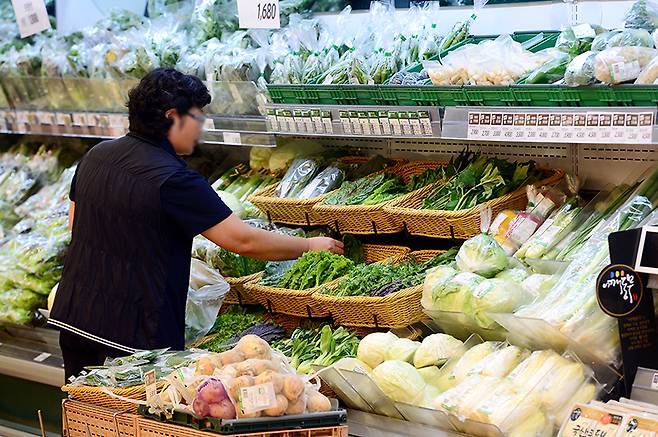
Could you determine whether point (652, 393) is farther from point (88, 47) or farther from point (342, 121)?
point (88, 47)

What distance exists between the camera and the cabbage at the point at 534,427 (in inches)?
105

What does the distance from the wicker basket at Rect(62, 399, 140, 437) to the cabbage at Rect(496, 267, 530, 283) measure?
49.7 inches

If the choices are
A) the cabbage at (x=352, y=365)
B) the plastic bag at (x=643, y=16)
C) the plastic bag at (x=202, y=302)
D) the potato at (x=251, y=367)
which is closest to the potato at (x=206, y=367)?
the potato at (x=251, y=367)

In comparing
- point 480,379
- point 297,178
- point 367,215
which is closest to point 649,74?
point 480,379

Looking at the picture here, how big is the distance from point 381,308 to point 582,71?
1.03 m

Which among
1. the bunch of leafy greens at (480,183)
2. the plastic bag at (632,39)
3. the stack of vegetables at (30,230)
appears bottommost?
the stack of vegetables at (30,230)

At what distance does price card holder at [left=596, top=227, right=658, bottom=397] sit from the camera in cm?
264

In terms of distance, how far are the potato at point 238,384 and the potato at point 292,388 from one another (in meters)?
0.09

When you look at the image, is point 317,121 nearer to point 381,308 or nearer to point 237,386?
point 381,308

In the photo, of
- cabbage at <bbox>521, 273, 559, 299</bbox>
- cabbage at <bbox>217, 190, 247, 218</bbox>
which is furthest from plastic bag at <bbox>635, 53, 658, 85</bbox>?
cabbage at <bbox>217, 190, 247, 218</bbox>

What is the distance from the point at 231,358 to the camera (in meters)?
2.83

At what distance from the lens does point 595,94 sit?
9.80 ft

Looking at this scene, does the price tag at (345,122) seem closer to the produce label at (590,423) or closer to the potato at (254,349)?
the potato at (254,349)

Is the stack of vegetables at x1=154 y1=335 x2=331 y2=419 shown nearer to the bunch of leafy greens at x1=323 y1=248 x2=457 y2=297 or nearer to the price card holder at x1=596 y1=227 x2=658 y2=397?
the bunch of leafy greens at x1=323 y1=248 x2=457 y2=297
